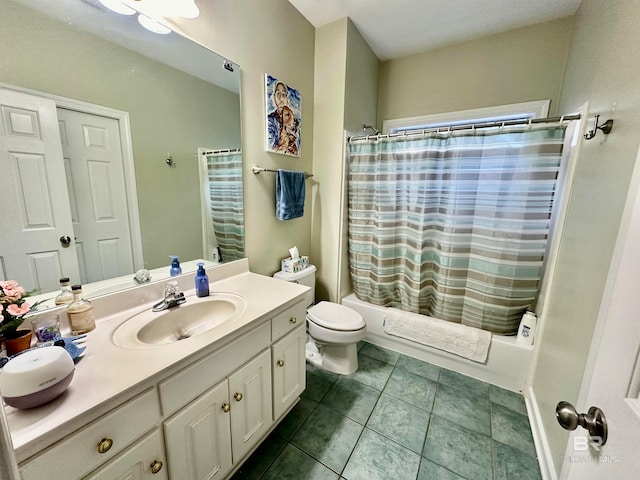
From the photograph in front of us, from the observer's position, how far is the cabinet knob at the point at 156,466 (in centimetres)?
79

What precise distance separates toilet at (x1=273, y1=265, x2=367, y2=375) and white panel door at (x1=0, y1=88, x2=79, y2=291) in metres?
1.23

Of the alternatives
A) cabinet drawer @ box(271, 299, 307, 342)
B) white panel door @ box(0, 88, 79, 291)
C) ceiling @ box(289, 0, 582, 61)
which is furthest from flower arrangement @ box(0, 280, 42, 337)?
ceiling @ box(289, 0, 582, 61)

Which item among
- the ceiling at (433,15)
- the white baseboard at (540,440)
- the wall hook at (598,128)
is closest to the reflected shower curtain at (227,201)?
the ceiling at (433,15)

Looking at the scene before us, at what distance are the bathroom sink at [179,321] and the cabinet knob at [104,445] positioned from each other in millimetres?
275

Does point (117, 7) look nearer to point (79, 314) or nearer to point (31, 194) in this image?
point (31, 194)

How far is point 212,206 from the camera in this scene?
1.50 metres

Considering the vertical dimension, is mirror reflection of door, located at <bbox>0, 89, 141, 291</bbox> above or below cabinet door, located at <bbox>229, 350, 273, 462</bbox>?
above

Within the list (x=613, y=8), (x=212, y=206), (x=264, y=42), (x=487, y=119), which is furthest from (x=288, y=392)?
(x=487, y=119)

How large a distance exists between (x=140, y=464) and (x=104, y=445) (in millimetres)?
161

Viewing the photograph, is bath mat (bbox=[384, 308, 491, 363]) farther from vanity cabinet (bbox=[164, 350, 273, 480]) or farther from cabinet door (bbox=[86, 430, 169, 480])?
cabinet door (bbox=[86, 430, 169, 480])

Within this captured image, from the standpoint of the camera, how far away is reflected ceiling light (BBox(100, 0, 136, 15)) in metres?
1.02

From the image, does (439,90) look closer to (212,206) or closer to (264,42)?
(264,42)

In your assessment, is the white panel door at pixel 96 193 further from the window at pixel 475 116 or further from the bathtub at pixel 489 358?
the window at pixel 475 116

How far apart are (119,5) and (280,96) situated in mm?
926
